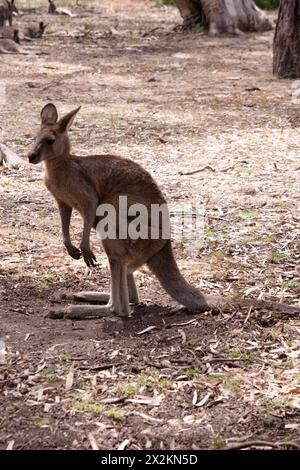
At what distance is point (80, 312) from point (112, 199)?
59 cm

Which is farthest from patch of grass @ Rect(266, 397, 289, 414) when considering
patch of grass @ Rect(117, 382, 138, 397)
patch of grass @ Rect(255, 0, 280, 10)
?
patch of grass @ Rect(255, 0, 280, 10)

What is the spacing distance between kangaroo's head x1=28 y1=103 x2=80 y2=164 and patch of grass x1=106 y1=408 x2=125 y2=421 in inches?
58.5

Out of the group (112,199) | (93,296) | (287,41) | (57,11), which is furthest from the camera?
(57,11)

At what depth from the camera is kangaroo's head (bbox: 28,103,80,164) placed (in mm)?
4270

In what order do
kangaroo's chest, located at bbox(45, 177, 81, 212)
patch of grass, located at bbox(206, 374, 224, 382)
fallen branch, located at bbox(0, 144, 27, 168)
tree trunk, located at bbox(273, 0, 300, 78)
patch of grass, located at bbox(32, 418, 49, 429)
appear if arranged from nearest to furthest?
patch of grass, located at bbox(32, 418, 49, 429)
patch of grass, located at bbox(206, 374, 224, 382)
kangaroo's chest, located at bbox(45, 177, 81, 212)
fallen branch, located at bbox(0, 144, 27, 168)
tree trunk, located at bbox(273, 0, 300, 78)

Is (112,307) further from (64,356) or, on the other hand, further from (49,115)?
(49,115)

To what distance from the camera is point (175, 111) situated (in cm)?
950

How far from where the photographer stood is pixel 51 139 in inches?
169

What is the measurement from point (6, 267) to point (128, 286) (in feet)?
3.17

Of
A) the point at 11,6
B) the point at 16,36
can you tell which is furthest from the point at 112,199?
the point at 11,6

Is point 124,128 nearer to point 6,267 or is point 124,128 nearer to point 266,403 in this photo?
point 6,267

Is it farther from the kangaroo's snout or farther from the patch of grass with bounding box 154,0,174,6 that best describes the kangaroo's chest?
the patch of grass with bounding box 154,0,174,6

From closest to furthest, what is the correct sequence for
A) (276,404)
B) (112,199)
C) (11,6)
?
(276,404) → (112,199) → (11,6)
